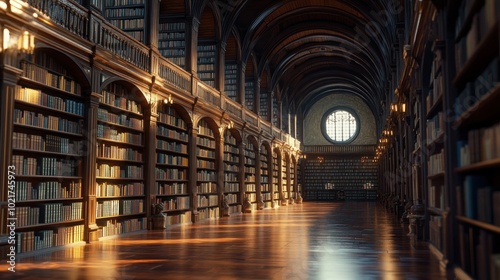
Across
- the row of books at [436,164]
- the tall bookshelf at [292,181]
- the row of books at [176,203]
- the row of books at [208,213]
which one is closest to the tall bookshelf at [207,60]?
the row of books at [208,213]

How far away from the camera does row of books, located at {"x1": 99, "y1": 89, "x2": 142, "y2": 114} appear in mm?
9414

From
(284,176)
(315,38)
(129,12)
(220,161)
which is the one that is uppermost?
(315,38)

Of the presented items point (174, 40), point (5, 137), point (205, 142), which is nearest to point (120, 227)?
point (5, 137)

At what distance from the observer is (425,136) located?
25.9 ft

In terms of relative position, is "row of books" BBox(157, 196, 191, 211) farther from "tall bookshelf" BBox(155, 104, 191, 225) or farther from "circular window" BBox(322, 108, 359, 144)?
"circular window" BBox(322, 108, 359, 144)

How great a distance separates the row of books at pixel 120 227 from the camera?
356 inches

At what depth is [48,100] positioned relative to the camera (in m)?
7.64

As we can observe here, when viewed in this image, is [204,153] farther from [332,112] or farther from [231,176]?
[332,112]

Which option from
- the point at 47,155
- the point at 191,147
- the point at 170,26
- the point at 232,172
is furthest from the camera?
the point at 232,172

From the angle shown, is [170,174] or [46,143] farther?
[170,174]

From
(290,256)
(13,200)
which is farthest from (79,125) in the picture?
(290,256)

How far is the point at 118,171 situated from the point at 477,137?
7.08m

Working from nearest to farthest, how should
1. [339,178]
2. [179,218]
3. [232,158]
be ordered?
[179,218] → [232,158] → [339,178]

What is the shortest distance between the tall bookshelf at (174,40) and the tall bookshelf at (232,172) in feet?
12.5
